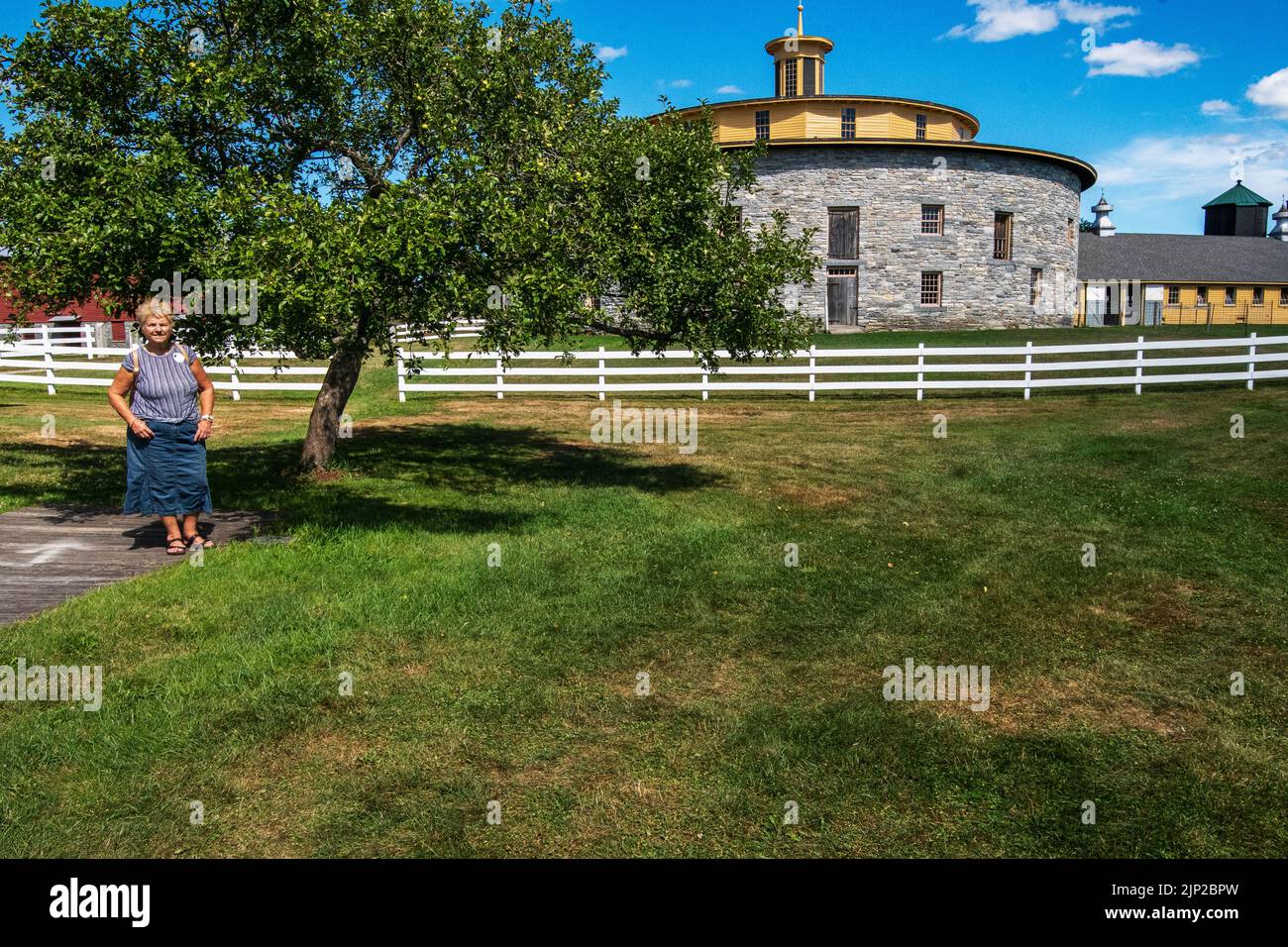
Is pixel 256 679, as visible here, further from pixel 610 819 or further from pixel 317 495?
pixel 317 495

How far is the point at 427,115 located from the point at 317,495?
468 centimetres

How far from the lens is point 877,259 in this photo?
40312 millimetres

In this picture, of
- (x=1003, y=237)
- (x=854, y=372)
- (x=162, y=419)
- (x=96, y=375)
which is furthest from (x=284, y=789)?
(x=1003, y=237)

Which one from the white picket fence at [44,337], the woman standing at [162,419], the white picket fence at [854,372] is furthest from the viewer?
the white picket fence at [854,372]

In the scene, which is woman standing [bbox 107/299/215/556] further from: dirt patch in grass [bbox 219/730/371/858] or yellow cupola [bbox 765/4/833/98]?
yellow cupola [bbox 765/4/833/98]

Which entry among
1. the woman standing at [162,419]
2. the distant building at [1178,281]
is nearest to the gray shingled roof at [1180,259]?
the distant building at [1178,281]

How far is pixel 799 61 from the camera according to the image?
45344 millimetres

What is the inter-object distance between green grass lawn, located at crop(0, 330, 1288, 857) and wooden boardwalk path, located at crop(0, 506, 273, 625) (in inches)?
16.8

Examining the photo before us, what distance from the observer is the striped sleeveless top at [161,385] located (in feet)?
26.4

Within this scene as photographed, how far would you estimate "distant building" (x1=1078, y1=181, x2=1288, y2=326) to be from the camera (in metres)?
56.2

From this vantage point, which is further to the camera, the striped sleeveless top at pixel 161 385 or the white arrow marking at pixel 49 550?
the white arrow marking at pixel 49 550

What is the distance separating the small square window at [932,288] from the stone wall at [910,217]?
10.1 inches

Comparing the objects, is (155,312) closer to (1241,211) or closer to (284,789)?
(284,789)

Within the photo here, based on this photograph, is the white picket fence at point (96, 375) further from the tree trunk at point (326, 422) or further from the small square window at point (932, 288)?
the small square window at point (932, 288)
